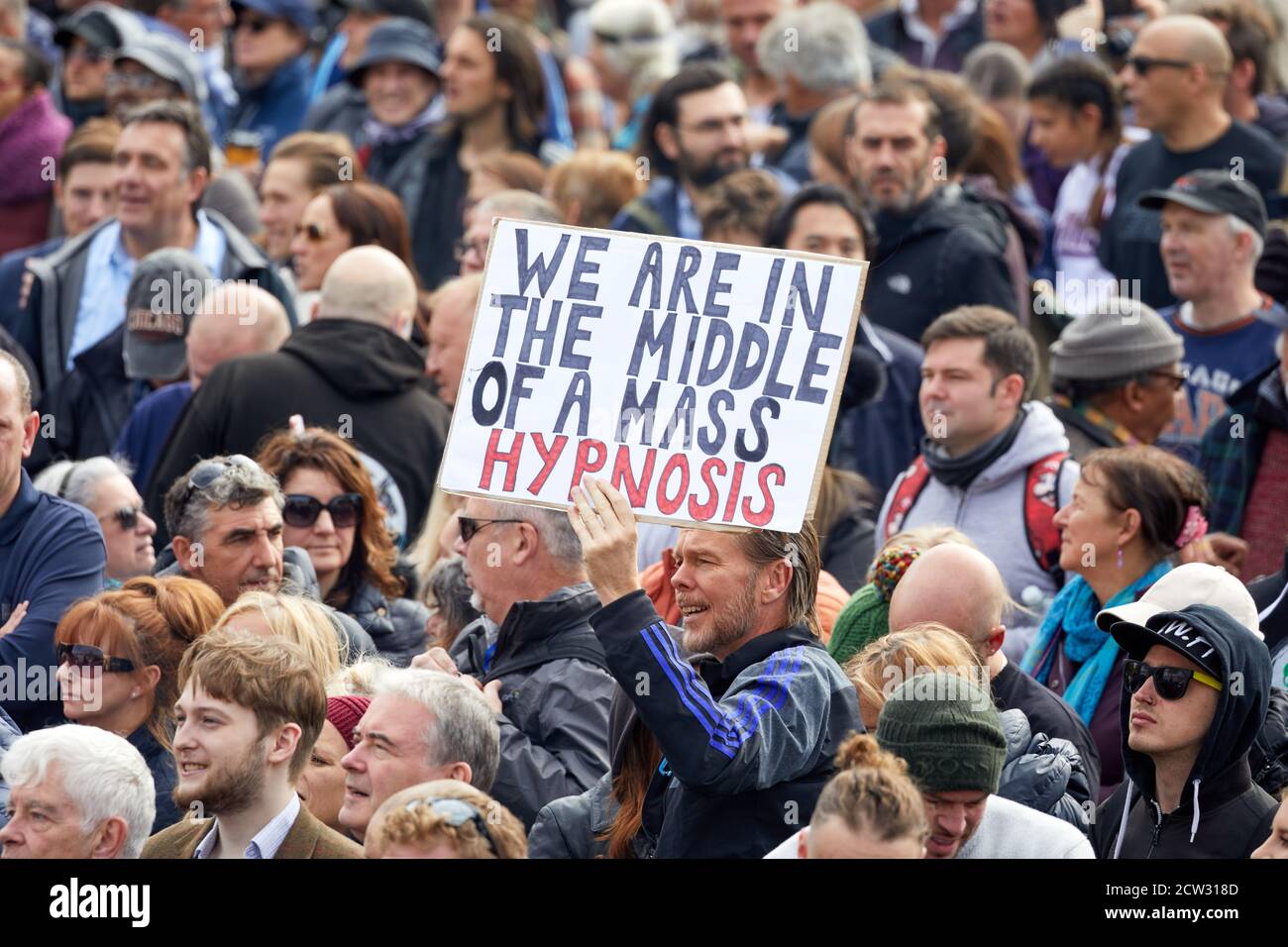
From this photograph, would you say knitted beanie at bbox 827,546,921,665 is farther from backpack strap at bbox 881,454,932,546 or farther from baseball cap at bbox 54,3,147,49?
baseball cap at bbox 54,3,147,49

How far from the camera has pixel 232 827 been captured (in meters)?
5.62

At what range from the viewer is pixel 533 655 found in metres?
6.34

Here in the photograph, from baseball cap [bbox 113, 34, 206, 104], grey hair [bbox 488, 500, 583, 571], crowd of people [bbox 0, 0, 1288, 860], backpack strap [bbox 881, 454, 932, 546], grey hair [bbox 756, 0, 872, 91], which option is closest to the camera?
crowd of people [bbox 0, 0, 1288, 860]

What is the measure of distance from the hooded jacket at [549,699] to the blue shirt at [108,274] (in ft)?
12.3

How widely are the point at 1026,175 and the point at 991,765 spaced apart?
25.7ft

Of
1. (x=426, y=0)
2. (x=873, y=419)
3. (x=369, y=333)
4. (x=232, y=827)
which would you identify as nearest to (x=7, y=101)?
(x=426, y=0)

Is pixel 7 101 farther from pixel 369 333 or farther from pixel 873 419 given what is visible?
pixel 873 419

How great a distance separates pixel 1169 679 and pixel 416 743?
1878 mm

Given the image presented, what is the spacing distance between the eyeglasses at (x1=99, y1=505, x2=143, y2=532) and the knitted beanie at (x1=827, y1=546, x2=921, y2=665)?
242cm

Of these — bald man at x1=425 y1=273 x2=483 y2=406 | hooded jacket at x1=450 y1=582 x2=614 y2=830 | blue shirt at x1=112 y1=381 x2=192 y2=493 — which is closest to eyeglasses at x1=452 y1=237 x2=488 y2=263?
bald man at x1=425 y1=273 x2=483 y2=406

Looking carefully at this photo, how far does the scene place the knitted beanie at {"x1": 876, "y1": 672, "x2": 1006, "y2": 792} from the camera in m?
5.09

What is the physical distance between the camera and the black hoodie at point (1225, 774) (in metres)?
5.55

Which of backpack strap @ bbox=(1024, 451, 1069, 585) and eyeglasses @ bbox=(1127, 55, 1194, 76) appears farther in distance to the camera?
eyeglasses @ bbox=(1127, 55, 1194, 76)

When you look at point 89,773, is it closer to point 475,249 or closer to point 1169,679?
point 1169,679
